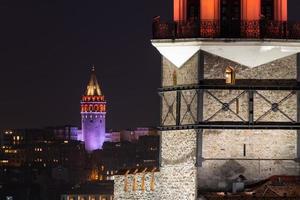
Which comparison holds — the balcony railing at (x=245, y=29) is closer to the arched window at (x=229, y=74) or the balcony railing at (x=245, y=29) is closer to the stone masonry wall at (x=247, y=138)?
the stone masonry wall at (x=247, y=138)

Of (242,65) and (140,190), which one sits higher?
(242,65)

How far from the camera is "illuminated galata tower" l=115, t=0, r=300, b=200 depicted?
2522 inches

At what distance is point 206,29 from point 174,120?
366 centimetres

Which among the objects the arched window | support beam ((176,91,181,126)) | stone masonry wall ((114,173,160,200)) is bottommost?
stone masonry wall ((114,173,160,200))

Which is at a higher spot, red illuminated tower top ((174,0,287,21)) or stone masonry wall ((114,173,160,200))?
red illuminated tower top ((174,0,287,21))

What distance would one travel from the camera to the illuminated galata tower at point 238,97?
64062 millimetres

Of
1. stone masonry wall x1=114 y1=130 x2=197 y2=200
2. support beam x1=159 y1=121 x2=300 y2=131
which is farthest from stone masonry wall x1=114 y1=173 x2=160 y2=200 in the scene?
support beam x1=159 y1=121 x2=300 y2=131

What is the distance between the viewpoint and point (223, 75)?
64438 mm

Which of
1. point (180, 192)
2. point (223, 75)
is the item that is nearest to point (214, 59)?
point (223, 75)

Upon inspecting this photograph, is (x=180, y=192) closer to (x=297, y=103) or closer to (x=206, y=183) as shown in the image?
(x=206, y=183)

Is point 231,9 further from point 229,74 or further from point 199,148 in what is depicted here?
point 199,148

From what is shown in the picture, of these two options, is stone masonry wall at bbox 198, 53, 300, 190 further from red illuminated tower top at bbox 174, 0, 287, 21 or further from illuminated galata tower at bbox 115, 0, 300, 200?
red illuminated tower top at bbox 174, 0, 287, 21

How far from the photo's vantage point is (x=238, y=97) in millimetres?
64375

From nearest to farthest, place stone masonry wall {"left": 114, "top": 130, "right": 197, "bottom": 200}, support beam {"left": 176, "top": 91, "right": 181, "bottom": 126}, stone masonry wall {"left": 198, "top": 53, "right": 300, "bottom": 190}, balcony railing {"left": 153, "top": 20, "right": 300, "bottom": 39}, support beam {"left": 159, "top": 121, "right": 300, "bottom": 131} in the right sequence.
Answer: balcony railing {"left": 153, "top": 20, "right": 300, "bottom": 39} → stone masonry wall {"left": 198, "top": 53, "right": 300, "bottom": 190} → support beam {"left": 159, "top": 121, "right": 300, "bottom": 131} → stone masonry wall {"left": 114, "top": 130, "right": 197, "bottom": 200} → support beam {"left": 176, "top": 91, "right": 181, "bottom": 126}
